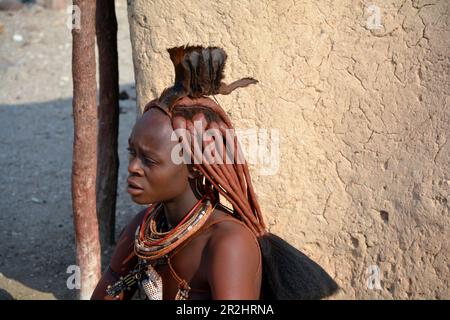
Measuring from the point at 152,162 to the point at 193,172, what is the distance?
6.7 inches

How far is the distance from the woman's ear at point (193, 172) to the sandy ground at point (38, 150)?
2.49 metres

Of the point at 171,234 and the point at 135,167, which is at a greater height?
the point at 135,167

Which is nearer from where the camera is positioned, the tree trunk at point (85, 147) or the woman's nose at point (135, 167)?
the woman's nose at point (135, 167)

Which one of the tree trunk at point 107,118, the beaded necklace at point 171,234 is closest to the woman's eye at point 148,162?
the beaded necklace at point 171,234

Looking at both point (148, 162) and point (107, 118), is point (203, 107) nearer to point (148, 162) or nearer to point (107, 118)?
point (148, 162)

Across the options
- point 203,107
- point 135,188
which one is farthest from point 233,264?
point 203,107

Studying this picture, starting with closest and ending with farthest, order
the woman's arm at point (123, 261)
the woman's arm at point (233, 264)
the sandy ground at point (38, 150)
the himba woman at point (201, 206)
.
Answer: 1. the woman's arm at point (233, 264)
2. the himba woman at point (201, 206)
3. the woman's arm at point (123, 261)
4. the sandy ground at point (38, 150)

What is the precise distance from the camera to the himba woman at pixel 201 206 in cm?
256

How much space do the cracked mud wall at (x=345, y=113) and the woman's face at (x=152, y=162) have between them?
1267 millimetres

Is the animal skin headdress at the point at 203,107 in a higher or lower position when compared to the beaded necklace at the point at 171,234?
higher

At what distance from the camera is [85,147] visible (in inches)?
171

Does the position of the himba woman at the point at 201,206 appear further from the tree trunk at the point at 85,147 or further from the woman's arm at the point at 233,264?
the tree trunk at the point at 85,147

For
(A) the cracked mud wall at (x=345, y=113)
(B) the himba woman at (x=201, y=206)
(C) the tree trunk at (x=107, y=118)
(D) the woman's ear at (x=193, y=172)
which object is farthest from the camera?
(C) the tree trunk at (x=107, y=118)

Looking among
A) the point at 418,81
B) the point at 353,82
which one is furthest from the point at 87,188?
the point at 418,81
